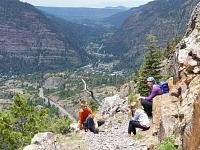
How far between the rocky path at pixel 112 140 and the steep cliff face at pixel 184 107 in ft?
4.89

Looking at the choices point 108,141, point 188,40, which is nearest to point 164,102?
point 108,141

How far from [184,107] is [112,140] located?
578 cm

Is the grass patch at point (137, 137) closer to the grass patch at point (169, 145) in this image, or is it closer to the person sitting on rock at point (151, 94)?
the person sitting on rock at point (151, 94)

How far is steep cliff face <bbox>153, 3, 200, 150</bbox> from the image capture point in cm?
1057

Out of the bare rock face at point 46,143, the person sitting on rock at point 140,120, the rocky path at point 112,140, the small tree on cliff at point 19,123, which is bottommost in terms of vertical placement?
the small tree on cliff at point 19,123

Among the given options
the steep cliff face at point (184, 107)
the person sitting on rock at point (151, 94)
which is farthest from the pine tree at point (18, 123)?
the steep cliff face at point (184, 107)

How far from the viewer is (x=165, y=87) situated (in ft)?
62.4

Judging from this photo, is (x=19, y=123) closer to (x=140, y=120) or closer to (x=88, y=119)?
(x=88, y=119)

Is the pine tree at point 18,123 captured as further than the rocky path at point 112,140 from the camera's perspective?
Yes

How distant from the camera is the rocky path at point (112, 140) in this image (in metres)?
16.0

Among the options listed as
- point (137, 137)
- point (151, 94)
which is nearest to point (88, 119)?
point (137, 137)

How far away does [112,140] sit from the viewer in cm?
1752

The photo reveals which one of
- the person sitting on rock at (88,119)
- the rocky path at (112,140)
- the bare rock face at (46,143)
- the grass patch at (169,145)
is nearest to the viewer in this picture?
the grass patch at (169,145)

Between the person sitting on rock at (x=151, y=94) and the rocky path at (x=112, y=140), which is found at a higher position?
the person sitting on rock at (x=151, y=94)
